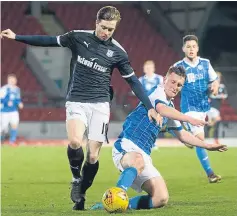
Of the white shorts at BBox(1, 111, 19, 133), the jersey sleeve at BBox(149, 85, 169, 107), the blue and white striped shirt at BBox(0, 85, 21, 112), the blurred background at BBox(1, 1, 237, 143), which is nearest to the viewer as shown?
the jersey sleeve at BBox(149, 85, 169, 107)

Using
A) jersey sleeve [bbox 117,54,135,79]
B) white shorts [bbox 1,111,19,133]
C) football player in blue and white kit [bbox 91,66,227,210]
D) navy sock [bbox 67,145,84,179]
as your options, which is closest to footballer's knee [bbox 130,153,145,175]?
football player in blue and white kit [bbox 91,66,227,210]

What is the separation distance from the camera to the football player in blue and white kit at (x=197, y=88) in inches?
503

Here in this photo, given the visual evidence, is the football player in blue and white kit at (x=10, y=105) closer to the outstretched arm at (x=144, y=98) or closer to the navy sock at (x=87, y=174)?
the navy sock at (x=87, y=174)

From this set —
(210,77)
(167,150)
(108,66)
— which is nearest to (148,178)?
(108,66)

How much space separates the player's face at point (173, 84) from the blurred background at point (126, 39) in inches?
827

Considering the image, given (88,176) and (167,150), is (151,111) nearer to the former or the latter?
(88,176)

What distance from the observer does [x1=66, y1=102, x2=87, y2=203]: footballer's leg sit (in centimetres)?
855

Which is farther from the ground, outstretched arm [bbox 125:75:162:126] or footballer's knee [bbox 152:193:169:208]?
outstretched arm [bbox 125:75:162:126]

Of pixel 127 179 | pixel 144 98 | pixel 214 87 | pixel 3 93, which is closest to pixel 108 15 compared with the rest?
pixel 144 98

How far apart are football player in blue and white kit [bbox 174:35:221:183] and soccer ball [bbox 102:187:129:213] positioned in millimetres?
4917

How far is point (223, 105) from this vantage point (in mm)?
31266

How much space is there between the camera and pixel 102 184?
40.8 ft

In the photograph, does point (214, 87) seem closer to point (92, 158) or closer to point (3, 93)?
point (92, 158)

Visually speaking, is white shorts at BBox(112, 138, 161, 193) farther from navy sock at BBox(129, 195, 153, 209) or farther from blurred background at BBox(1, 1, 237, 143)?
blurred background at BBox(1, 1, 237, 143)
